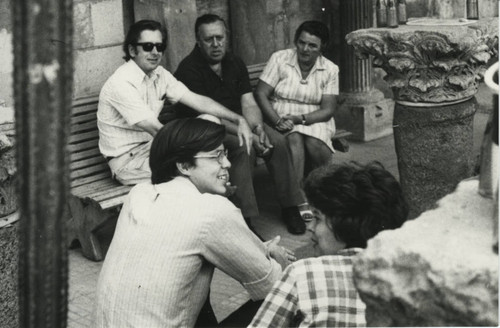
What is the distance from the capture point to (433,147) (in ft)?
19.4

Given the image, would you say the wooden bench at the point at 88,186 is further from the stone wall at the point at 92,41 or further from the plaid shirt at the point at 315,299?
the plaid shirt at the point at 315,299

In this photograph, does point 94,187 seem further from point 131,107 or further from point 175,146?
point 175,146

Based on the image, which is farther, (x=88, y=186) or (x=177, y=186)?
(x=88, y=186)

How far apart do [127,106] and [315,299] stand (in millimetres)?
3235

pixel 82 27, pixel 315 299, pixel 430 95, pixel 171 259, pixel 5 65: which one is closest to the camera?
pixel 315 299

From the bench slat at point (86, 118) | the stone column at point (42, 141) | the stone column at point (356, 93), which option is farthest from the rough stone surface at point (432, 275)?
the stone column at point (356, 93)

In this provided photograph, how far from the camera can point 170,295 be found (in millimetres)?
3186

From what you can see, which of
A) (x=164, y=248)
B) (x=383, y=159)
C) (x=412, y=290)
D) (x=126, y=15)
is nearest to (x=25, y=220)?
(x=412, y=290)

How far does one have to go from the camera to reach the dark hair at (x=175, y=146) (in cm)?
360

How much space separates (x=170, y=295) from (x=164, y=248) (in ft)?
0.53

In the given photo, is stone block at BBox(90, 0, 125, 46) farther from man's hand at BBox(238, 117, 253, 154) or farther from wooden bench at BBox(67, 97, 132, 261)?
man's hand at BBox(238, 117, 253, 154)

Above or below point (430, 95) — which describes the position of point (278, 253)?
below

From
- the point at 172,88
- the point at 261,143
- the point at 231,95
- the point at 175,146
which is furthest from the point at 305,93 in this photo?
the point at 175,146

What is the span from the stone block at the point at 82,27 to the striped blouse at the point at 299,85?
130cm
